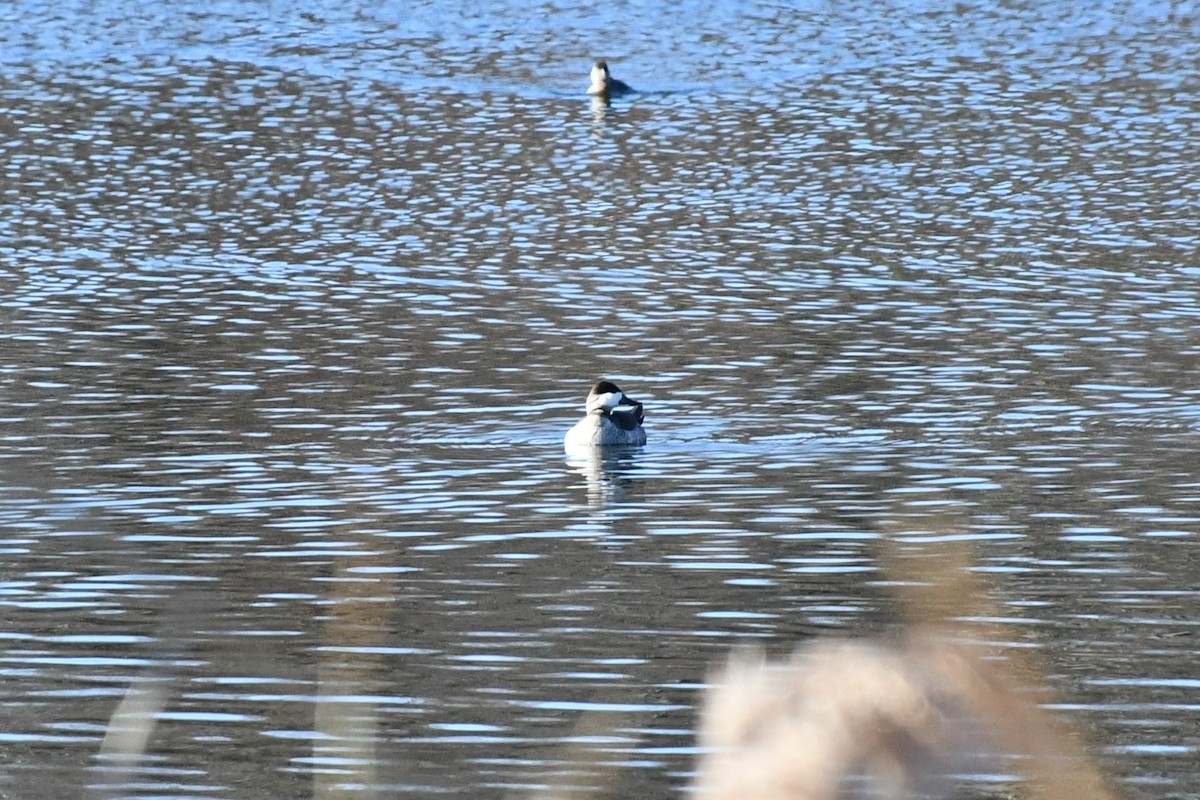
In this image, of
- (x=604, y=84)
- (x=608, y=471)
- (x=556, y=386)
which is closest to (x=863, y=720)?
(x=608, y=471)

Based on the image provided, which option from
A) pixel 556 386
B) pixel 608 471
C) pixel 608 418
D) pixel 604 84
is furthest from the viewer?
pixel 604 84

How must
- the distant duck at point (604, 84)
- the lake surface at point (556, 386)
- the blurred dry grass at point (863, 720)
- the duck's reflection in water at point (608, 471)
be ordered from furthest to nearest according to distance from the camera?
1. the distant duck at point (604, 84)
2. the duck's reflection in water at point (608, 471)
3. the lake surface at point (556, 386)
4. the blurred dry grass at point (863, 720)

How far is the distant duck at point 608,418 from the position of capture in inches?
667

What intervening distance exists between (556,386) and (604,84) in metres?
18.8

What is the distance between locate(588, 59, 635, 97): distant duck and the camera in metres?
37.9

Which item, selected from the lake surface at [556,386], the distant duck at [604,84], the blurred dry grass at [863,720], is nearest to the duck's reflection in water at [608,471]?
the lake surface at [556,386]

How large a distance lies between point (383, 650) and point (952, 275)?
14793 mm

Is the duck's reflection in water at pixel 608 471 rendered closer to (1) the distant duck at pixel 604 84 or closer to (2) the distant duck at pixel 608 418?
(2) the distant duck at pixel 608 418

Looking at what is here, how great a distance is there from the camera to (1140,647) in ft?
36.3

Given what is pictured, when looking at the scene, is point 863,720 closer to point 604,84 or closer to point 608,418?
point 608,418

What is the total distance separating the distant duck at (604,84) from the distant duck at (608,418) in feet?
69.1

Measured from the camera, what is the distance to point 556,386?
19.9m

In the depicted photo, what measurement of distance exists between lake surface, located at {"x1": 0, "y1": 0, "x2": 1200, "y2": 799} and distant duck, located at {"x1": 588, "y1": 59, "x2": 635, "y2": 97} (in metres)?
0.94

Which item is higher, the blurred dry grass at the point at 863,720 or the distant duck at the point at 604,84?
the blurred dry grass at the point at 863,720
